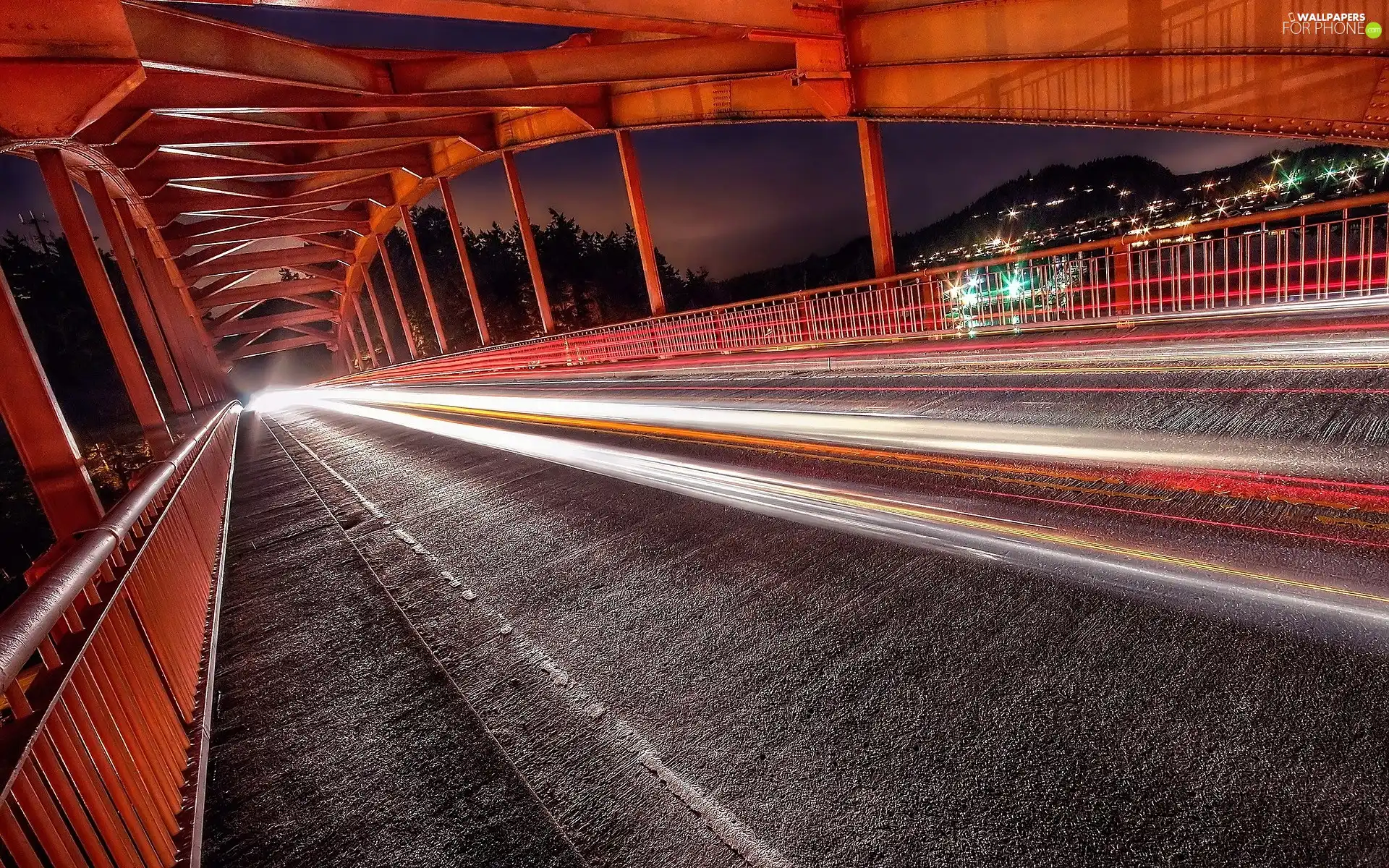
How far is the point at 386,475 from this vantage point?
423 inches

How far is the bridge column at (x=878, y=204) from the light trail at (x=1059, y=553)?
10.6m

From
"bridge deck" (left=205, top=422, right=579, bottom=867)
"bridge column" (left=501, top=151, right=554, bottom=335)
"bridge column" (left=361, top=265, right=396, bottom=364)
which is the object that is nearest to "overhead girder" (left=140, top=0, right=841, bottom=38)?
"bridge deck" (left=205, top=422, right=579, bottom=867)

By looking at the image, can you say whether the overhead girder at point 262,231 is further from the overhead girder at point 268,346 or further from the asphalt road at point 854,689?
the overhead girder at point 268,346

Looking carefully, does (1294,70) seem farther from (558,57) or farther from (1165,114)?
(558,57)

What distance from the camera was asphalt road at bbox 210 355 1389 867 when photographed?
233 cm

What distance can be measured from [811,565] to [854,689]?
1468 millimetres

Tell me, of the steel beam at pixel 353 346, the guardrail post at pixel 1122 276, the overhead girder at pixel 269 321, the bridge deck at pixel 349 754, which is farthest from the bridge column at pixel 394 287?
the bridge deck at pixel 349 754

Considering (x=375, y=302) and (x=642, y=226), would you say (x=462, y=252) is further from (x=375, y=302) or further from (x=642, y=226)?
(x=375, y=302)

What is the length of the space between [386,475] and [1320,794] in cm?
1118

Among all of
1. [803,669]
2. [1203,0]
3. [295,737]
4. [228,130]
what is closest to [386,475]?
[295,737]

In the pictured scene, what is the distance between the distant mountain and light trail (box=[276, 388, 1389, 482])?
50035mm

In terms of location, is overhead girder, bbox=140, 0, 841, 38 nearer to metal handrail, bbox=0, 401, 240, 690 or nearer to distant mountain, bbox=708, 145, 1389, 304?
metal handrail, bbox=0, 401, 240, 690

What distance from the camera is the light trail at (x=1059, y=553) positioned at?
10.3ft

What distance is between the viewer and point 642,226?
22.5 m
